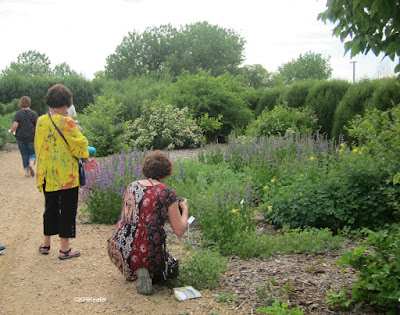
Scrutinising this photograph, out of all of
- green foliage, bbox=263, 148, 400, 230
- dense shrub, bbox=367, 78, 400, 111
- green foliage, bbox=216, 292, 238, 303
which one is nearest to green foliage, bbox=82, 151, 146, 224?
green foliage, bbox=263, 148, 400, 230

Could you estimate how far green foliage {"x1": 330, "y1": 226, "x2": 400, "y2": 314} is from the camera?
2.96 m

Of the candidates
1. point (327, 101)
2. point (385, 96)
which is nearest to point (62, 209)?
point (385, 96)

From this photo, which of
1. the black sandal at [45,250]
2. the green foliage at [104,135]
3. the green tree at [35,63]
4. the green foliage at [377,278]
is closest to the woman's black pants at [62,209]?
the black sandal at [45,250]

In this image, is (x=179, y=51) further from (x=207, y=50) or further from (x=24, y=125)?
(x=24, y=125)

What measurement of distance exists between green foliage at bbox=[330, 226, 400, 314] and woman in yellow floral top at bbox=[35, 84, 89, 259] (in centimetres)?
278

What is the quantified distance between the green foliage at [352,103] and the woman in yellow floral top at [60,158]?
873cm

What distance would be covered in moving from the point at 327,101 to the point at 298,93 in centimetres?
192

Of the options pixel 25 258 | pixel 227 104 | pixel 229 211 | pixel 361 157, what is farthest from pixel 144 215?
pixel 227 104

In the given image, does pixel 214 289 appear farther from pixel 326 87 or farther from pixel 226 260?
pixel 326 87

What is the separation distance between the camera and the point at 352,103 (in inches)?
476

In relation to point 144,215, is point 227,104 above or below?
above

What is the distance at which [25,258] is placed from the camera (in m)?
4.68

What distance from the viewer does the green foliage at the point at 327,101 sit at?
44.3ft

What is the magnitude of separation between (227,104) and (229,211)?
11787mm
